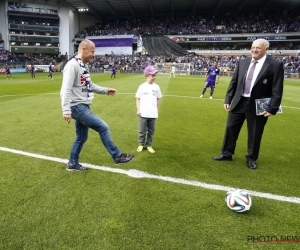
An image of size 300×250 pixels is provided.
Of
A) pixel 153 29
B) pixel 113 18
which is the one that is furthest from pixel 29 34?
pixel 153 29

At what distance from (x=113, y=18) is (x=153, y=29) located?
1538 centimetres

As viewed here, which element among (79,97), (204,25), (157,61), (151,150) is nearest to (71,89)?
(79,97)

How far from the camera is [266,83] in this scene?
4.41m

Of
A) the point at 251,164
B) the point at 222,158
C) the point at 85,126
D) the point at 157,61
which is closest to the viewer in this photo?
the point at 85,126

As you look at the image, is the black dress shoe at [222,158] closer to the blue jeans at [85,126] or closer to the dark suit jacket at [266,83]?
the dark suit jacket at [266,83]

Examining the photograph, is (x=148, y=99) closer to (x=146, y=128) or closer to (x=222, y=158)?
(x=146, y=128)

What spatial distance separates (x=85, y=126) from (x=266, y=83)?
3.33 meters

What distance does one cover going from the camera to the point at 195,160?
5016mm

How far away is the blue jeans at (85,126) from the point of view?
3.93 m

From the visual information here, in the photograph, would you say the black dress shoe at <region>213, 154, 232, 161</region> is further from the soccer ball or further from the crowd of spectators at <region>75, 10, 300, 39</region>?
the crowd of spectators at <region>75, 10, 300, 39</region>
